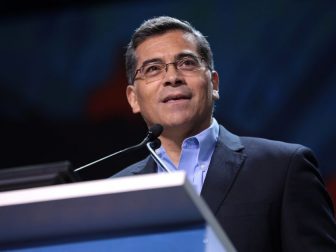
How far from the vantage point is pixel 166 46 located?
92.0 inches

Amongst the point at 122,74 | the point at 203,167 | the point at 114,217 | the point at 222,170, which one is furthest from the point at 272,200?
the point at 122,74

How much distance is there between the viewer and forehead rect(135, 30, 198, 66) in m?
2.32

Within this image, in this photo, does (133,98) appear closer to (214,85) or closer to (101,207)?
(214,85)

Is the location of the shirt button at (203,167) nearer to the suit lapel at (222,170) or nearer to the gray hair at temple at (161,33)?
the suit lapel at (222,170)

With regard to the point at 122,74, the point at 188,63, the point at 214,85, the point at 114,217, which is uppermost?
the point at 114,217

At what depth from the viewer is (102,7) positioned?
3.43 meters

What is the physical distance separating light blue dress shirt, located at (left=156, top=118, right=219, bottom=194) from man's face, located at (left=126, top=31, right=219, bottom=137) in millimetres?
53

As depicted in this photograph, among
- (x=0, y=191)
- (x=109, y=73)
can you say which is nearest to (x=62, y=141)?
(x=109, y=73)

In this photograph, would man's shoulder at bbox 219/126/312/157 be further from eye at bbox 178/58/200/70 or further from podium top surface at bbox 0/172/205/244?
podium top surface at bbox 0/172/205/244

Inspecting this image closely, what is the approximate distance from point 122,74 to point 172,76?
1.07 meters

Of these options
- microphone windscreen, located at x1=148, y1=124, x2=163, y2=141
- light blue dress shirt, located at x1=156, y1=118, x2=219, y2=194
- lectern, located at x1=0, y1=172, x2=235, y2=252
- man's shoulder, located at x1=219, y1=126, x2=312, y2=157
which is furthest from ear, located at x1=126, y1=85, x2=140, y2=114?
lectern, located at x1=0, y1=172, x2=235, y2=252

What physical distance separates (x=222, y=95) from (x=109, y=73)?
22.4 inches

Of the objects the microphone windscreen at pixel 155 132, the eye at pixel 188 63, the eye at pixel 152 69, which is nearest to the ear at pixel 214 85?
the eye at pixel 188 63

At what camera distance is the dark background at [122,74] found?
116 inches
